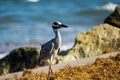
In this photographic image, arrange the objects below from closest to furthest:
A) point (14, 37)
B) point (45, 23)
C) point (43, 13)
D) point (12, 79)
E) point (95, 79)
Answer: point (95, 79) < point (12, 79) < point (14, 37) < point (45, 23) < point (43, 13)

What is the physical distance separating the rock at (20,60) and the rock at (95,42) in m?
0.81

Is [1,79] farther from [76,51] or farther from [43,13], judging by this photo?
[43,13]

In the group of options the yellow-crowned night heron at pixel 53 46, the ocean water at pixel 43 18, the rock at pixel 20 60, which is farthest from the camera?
the ocean water at pixel 43 18

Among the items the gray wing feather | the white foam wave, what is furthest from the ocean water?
the gray wing feather

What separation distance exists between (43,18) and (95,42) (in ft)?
42.0

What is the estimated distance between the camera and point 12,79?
1030 cm

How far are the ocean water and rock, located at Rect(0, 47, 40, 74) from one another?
242 inches

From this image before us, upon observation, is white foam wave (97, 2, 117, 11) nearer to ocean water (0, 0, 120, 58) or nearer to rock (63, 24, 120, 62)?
ocean water (0, 0, 120, 58)

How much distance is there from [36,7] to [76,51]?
15770 millimetres

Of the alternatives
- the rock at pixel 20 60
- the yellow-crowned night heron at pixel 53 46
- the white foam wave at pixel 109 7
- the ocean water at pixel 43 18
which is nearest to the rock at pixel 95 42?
the rock at pixel 20 60

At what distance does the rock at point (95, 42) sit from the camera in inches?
548

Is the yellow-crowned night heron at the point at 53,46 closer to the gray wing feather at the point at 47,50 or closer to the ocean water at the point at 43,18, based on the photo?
the gray wing feather at the point at 47,50

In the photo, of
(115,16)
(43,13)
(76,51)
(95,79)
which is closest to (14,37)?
(43,13)

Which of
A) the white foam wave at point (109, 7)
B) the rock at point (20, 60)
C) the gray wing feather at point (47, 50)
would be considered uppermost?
the gray wing feather at point (47, 50)
